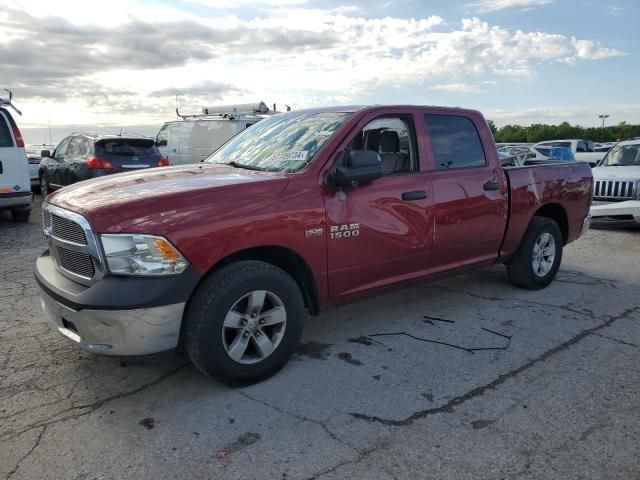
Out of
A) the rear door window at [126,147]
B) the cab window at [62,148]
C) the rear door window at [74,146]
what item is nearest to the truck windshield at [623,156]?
the rear door window at [126,147]

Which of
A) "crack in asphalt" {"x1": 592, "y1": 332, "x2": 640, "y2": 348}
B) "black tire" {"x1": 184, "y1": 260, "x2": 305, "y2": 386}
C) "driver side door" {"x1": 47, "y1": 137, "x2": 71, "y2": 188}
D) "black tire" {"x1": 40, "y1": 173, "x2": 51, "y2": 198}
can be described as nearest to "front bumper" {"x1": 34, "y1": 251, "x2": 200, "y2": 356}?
"black tire" {"x1": 184, "y1": 260, "x2": 305, "y2": 386}

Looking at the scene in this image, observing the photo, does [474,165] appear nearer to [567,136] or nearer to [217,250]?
[217,250]

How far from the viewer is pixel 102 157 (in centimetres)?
1096

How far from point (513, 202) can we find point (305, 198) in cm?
255

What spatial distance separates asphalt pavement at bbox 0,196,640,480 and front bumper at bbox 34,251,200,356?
202mm

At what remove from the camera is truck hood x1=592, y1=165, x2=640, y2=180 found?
376 inches

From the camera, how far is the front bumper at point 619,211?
29.9ft

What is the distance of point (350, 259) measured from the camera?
157 inches

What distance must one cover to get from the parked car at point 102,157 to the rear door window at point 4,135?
168cm

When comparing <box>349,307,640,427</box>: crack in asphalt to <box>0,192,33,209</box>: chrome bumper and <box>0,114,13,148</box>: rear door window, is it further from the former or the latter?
<box>0,114,13,148</box>: rear door window

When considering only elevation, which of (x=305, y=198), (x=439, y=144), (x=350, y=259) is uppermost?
(x=439, y=144)

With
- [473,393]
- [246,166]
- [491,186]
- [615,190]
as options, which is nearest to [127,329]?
[246,166]

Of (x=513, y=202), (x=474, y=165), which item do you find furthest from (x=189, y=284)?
(x=513, y=202)

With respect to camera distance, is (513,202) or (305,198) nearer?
(305,198)
